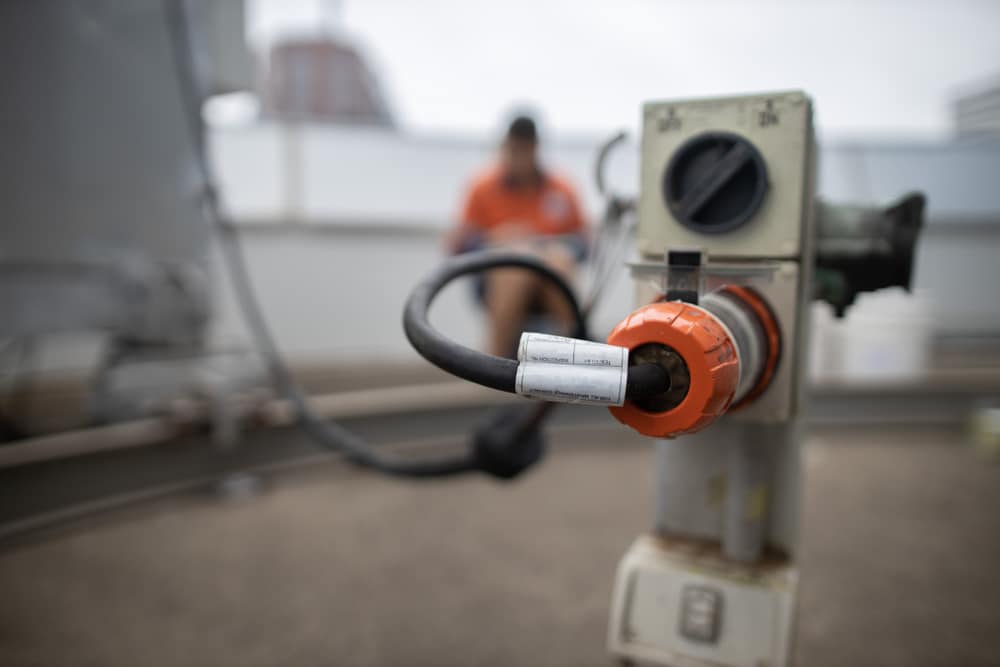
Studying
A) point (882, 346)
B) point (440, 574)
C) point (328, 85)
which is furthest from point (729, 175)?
point (328, 85)

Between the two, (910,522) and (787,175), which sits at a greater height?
(787,175)

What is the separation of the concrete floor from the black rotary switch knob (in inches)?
22.4

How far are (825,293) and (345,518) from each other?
946 mm

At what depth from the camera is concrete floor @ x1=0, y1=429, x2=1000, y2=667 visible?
33.0 inches

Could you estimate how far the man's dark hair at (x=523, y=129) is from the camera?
1.59m

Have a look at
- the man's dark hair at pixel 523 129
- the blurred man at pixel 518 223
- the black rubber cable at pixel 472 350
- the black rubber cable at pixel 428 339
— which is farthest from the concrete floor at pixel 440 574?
the man's dark hair at pixel 523 129

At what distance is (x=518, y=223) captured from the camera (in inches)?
66.4

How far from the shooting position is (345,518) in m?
1.25

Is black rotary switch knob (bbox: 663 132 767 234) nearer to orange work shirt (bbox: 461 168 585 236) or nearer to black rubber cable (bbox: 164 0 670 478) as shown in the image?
black rubber cable (bbox: 164 0 670 478)

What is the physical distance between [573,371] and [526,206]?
1.36 m

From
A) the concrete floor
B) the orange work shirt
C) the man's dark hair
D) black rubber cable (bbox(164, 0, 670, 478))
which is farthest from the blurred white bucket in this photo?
black rubber cable (bbox(164, 0, 670, 478))

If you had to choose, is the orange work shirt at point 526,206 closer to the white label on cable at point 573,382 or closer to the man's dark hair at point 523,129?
the man's dark hair at point 523,129

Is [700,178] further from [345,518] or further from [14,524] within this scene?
[14,524]

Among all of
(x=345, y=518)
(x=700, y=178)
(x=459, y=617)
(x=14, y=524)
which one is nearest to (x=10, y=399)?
Result: (x=14, y=524)
